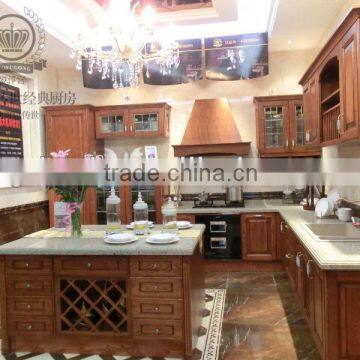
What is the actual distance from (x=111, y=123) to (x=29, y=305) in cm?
299

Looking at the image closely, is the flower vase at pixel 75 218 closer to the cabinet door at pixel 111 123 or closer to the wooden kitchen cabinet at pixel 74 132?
the wooden kitchen cabinet at pixel 74 132

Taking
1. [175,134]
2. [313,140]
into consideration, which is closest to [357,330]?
[313,140]

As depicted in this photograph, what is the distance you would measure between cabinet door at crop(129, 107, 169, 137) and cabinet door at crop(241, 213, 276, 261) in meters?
1.64

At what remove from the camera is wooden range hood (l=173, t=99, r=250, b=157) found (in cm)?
471

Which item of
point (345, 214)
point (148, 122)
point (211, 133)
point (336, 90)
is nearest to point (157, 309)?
point (345, 214)

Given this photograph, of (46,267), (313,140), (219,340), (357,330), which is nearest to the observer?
(357,330)

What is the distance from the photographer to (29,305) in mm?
2633

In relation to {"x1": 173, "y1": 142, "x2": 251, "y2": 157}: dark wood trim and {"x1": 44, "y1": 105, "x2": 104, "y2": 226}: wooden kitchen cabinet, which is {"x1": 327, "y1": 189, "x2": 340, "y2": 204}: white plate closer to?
{"x1": 173, "y1": 142, "x2": 251, "y2": 157}: dark wood trim

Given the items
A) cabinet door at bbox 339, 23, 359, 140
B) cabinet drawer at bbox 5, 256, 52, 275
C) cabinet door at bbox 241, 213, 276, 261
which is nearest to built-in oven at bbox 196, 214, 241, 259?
cabinet door at bbox 241, 213, 276, 261

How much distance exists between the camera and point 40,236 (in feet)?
9.79

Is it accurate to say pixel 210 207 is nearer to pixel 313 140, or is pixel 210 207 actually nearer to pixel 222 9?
pixel 313 140

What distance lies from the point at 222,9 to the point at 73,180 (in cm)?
257

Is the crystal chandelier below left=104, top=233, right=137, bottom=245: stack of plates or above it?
above

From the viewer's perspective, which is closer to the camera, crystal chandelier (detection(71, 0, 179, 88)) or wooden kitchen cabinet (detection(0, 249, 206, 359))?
wooden kitchen cabinet (detection(0, 249, 206, 359))
